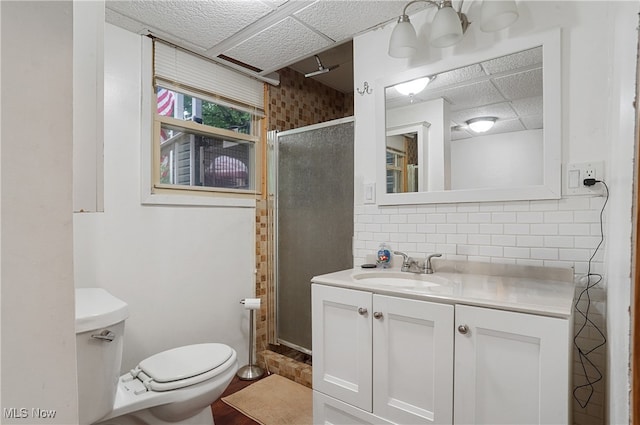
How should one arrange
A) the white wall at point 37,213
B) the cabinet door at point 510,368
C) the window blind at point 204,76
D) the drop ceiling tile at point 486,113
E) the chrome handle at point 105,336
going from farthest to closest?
the window blind at point 204,76 < the drop ceiling tile at point 486,113 < the chrome handle at point 105,336 < the cabinet door at point 510,368 < the white wall at point 37,213

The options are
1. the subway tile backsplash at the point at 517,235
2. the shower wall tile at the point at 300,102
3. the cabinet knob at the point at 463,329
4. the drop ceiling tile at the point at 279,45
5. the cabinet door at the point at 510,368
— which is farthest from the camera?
the shower wall tile at the point at 300,102

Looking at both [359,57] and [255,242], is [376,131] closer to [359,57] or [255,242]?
[359,57]

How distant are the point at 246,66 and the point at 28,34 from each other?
2.27 metres

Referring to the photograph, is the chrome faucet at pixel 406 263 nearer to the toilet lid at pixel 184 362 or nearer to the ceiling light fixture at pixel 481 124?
the ceiling light fixture at pixel 481 124

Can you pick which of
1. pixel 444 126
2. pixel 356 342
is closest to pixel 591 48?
pixel 444 126

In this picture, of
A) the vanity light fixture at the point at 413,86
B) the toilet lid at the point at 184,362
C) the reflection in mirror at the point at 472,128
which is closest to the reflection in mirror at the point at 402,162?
the reflection in mirror at the point at 472,128

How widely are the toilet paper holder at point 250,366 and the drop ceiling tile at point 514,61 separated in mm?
1899

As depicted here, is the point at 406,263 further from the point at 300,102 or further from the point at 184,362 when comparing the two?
the point at 300,102

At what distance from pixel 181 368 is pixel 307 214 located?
3.98 ft

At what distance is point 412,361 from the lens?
122 cm

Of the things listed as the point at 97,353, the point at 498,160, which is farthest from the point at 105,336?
the point at 498,160

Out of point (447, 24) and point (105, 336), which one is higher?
point (447, 24)

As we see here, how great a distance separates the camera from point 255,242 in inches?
97.8

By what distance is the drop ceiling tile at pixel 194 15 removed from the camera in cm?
167
